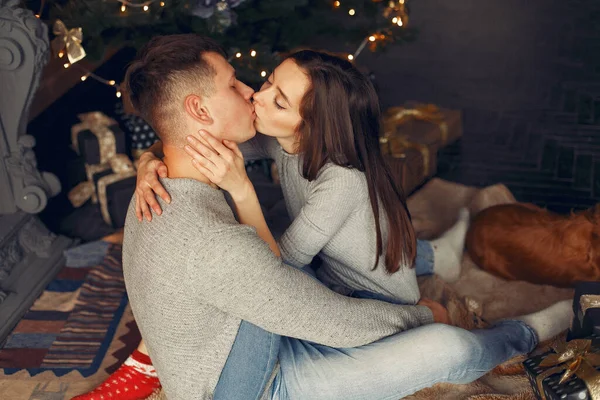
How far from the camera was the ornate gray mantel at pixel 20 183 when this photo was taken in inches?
115

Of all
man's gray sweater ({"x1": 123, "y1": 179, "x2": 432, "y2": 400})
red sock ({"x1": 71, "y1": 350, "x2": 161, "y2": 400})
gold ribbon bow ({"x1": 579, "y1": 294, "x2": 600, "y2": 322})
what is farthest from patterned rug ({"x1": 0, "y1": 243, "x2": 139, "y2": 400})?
gold ribbon bow ({"x1": 579, "y1": 294, "x2": 600, "y2": 322})

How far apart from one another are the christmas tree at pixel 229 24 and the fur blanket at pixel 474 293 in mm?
947

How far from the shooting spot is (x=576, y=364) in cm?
209

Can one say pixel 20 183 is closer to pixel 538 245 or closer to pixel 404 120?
pixel 404 120

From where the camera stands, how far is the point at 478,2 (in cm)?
668

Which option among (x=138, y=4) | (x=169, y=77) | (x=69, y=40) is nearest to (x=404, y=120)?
(x=138, y=4)

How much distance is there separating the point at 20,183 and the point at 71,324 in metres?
0.72

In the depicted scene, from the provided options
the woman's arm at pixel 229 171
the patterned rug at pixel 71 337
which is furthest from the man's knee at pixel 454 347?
the patterned rug at pixel 71 337

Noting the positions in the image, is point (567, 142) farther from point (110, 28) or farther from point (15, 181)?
point (15, 181)

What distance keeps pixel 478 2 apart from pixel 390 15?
316cm

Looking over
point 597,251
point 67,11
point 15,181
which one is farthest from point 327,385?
point 67,11

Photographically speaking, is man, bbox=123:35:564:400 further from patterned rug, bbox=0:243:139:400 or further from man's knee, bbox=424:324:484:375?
patterned rug, bbox=0:243:139:400

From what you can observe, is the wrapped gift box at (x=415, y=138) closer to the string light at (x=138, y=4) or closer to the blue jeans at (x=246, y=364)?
the string light at (x=138, y=4)

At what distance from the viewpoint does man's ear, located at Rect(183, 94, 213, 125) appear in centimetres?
195
